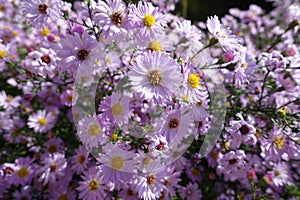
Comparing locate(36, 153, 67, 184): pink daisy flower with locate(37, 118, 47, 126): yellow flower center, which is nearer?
locate(36, 153, 67, 184): pink daisy flower

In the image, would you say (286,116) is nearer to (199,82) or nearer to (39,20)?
(199,82)

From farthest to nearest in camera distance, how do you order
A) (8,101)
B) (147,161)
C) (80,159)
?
(8,101) < (80,159) < (147,161)

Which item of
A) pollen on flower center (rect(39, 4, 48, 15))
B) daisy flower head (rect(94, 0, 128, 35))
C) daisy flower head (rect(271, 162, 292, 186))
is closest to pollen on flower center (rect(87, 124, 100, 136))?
daisy flower head (rect(94, 0, 128, 35))

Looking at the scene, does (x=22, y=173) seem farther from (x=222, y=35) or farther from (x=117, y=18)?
(x=222, y=35)

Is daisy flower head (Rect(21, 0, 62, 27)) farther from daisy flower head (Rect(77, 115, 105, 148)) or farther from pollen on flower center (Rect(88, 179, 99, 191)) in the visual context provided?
pollen on flower center (Rect(88, 179, 99, 191))

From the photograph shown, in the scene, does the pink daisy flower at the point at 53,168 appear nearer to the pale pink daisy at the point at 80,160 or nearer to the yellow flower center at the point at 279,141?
the pale pink daisy at the point at 80,160

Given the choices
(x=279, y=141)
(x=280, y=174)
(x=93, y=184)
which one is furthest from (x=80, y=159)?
(x=280, y=174)

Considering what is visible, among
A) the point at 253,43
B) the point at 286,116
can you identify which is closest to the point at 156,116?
the point at 286,116
